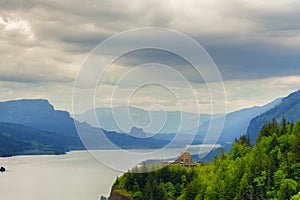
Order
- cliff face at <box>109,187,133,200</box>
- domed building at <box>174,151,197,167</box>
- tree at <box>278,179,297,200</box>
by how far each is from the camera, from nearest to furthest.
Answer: tree at <box>278,179,297,200</box>
cliff face at <box>109,187,133,200</box>
domed building at <box>174,151,197,167</box>

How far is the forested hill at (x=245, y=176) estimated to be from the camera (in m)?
54.3

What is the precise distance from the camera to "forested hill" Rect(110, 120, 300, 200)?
54312mm

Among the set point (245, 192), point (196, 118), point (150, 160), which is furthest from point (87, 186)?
point (196, 118)

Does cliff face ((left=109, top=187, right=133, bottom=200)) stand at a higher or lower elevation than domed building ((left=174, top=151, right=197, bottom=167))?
lower

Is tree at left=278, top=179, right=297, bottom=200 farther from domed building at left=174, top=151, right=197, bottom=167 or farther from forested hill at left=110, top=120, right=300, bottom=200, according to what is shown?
domed building at left=174, top=151, right=197, bottom=167

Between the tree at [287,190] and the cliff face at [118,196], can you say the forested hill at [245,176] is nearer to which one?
the tree at [287,190]

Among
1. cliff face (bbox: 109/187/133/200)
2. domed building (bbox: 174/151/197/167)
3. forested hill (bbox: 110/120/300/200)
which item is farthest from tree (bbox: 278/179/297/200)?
domed building (bbox: 174/151/197/167)

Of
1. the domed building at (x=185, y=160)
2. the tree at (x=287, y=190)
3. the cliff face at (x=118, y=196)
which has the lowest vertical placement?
the cliff face at (x=118, y=196)

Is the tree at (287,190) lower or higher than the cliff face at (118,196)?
higher

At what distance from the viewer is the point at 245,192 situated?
185ft

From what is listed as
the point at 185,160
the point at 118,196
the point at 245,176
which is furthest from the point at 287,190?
the point at 185,160

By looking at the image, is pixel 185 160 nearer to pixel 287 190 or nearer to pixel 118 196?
pixel 118 196

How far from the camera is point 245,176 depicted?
187 ft

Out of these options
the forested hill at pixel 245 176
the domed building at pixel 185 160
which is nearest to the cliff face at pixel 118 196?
the forested hill at pixel 245 176
